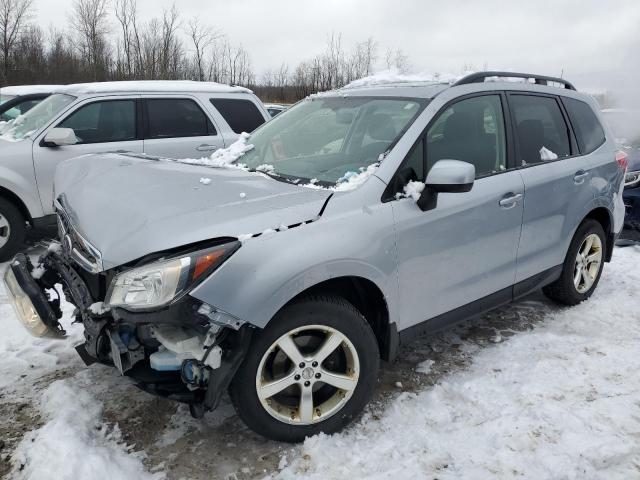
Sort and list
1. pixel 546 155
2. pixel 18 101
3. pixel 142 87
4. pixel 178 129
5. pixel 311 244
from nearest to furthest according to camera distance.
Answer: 1. pixel 311 244
2. pixel 546 155
3. pixel 142 87
4. pixel 178 129
5. pixel 18 101

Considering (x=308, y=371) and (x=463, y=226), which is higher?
(x=463, y=226)

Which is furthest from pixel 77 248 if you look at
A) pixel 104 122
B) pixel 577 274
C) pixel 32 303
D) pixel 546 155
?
pixel 104 122

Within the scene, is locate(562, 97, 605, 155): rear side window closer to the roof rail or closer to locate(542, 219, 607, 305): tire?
the roof rail

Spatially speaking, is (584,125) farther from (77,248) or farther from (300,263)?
(77,248)

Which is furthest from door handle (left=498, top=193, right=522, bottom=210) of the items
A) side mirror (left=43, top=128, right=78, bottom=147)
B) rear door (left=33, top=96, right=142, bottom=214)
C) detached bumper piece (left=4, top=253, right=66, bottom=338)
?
side mirror (left=43, top=128, right=78, bottom=147)

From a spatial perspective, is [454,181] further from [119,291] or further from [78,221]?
[78,221]

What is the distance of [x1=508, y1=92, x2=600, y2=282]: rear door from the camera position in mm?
3676

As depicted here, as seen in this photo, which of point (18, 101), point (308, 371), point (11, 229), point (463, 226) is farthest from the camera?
point (18, 101)

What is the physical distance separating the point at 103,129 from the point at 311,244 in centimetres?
465

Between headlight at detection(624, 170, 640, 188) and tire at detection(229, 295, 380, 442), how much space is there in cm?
537

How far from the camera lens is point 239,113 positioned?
708 cm

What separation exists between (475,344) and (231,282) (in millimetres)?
2264

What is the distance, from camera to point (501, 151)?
356 cm

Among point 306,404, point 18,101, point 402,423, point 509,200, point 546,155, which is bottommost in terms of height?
point 402,423
